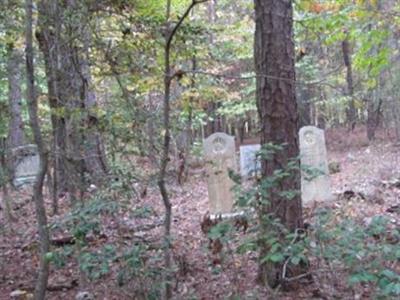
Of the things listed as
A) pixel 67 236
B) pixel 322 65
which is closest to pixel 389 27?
pixel 67 236

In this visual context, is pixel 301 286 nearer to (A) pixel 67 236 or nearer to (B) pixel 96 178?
(B) pixel 96 178

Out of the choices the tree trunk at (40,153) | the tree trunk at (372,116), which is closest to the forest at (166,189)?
the tree trunk at (40,153)

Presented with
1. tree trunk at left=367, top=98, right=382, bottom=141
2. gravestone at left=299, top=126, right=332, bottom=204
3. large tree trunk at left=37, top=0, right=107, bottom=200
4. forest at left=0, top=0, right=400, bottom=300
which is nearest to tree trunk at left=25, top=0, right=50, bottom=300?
forest at left=0, top=0, right=400, bottom=300

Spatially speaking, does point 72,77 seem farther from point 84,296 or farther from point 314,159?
point 314,159

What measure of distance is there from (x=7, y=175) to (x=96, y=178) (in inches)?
65.1

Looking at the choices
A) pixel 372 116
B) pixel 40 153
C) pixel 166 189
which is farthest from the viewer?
pixel 372 116

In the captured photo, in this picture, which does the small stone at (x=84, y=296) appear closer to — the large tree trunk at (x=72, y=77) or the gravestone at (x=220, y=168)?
the large tree trunk at (x=72, y=77)

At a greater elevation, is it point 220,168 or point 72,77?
point 72,77

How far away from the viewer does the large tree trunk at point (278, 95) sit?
4562 mm

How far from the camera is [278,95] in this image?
459 cm

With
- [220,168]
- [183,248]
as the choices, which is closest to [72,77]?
[183,248]

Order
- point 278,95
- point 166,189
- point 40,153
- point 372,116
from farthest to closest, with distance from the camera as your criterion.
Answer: point 372,116 → point 166,189 → point 278,95 → point 40,153

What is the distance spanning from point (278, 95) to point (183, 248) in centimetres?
232

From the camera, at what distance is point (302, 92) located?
20.4 meters
